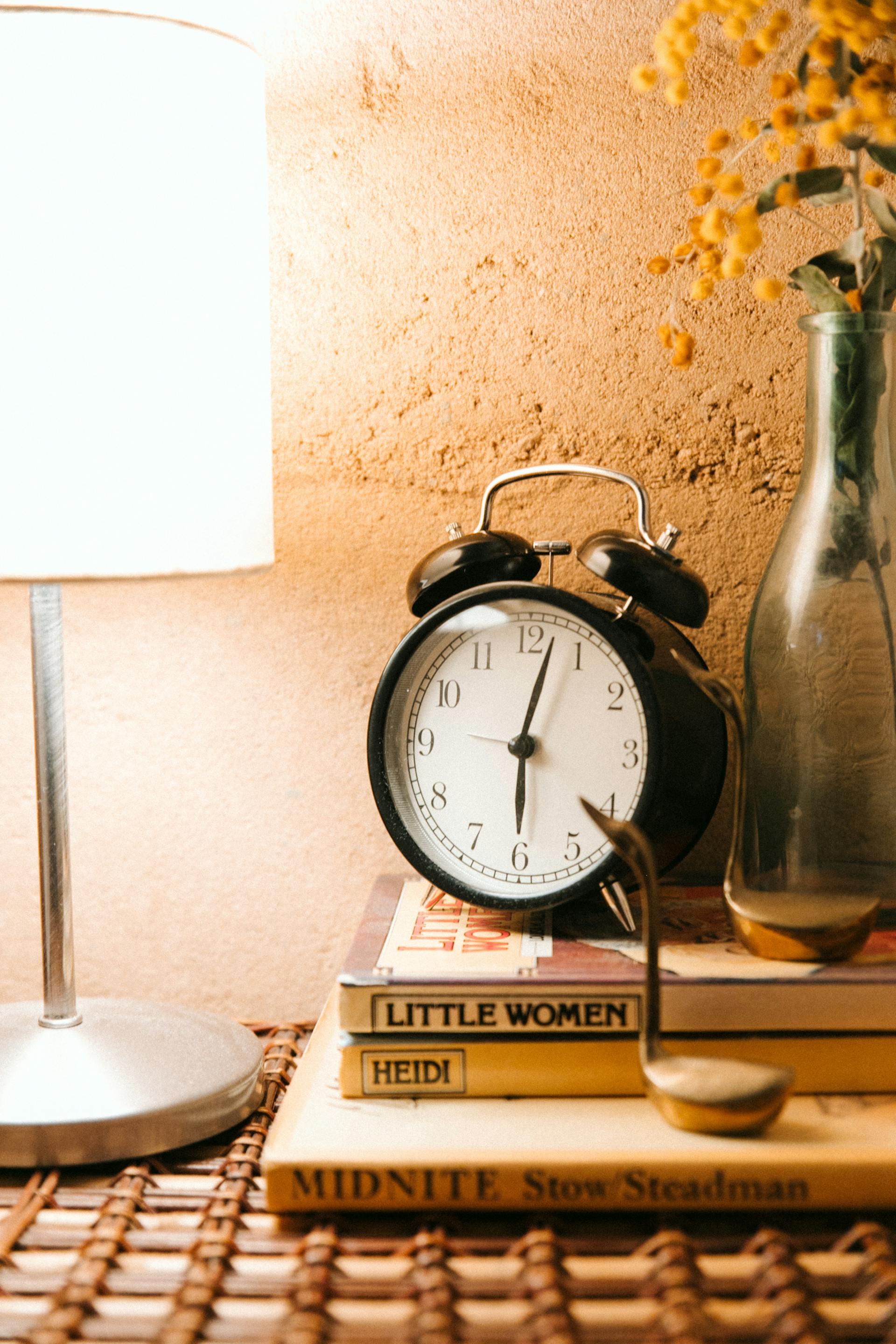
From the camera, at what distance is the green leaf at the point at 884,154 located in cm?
85

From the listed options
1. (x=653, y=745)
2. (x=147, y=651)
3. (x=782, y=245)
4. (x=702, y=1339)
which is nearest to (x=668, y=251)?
(x=782, y=245)

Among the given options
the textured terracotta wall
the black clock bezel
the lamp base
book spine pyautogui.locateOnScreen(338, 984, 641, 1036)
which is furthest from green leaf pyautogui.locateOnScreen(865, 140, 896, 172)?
the lamp base

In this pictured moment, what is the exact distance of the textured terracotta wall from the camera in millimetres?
1064

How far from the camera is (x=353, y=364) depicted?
1.10 metres

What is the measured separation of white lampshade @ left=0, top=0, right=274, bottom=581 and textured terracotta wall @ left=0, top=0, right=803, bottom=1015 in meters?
0.28

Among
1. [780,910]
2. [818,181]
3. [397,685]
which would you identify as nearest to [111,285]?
[397,685]

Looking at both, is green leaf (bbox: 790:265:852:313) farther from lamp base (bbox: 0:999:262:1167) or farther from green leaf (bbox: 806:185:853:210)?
lamp base (bbox: 0:999:262:1167)

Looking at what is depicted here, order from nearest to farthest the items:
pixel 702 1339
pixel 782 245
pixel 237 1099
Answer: pixel 702 1339, pixel 237 1099, pixel 782 245

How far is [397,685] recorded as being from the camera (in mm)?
911

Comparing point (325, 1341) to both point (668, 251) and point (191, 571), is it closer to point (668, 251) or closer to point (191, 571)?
point (191, 571)

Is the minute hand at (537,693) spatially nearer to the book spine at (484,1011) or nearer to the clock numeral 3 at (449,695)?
the clock numeral 3 at (449,695)

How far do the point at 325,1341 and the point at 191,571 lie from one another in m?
0.46

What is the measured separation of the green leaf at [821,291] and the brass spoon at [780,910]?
28cm

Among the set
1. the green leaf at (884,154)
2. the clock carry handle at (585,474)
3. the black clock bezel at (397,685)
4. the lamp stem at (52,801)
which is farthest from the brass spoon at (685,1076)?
the green leaf at (884,154)
